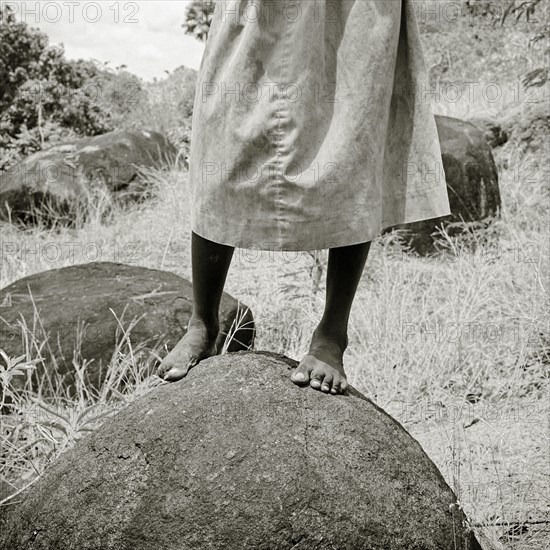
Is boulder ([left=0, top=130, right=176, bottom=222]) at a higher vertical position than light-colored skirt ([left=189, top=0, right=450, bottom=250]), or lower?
lower

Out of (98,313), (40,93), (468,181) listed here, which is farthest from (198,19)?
(98,313)

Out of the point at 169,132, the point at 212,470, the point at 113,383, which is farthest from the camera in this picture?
the point at 169,132

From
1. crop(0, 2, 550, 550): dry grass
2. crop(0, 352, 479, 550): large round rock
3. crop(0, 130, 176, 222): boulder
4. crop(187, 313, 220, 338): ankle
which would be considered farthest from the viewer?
crop(0, 130, 176, 222): boulder

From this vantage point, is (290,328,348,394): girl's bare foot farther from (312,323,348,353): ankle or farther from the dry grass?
the dry grass

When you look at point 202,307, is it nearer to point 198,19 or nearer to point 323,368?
point 323,368

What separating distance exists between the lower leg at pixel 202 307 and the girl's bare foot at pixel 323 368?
0.33 metres

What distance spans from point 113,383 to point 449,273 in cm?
248

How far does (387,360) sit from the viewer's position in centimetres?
418

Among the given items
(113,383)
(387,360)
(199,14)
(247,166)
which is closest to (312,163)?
(247,166)

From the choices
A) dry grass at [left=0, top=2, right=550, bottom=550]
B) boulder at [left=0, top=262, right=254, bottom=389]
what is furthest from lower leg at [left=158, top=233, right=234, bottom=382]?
boulder at [left=0, top=262, right=254, bottom=389]

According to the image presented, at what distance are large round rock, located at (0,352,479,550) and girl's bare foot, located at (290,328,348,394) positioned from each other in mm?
27

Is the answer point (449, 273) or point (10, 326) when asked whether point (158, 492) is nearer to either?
point (10, 326)

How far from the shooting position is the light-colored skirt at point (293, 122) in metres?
2.18

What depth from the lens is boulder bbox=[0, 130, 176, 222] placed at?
25.1ft
